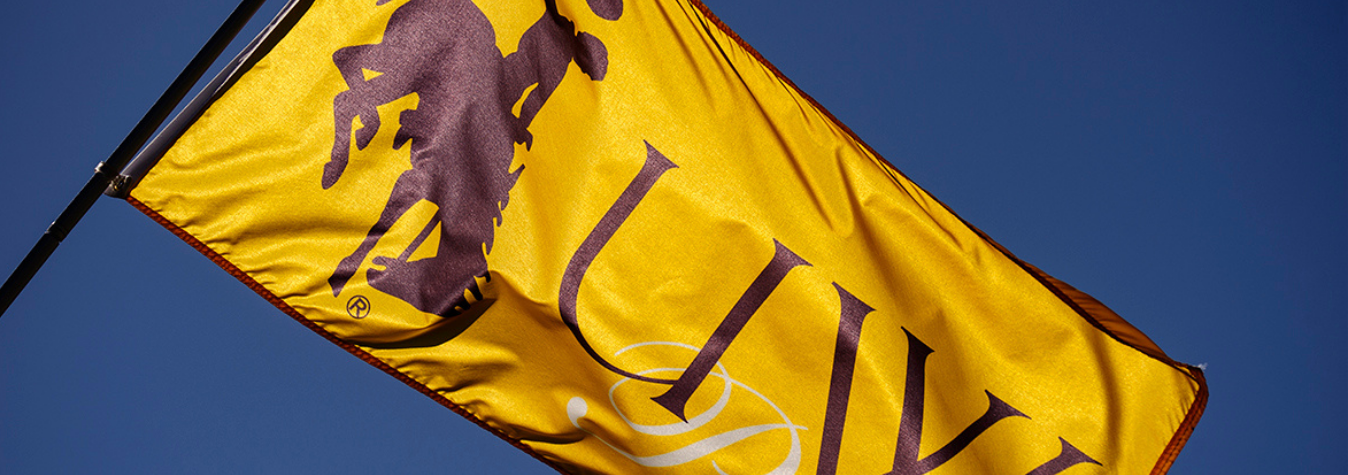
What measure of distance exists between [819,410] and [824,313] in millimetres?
500

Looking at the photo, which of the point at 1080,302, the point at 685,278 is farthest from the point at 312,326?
the point at 1080,302

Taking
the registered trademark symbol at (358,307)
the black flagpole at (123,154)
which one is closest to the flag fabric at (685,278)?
the registered trademark symbol at (358,307)

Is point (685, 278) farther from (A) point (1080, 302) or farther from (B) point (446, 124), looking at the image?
(A) point (1080, 302)

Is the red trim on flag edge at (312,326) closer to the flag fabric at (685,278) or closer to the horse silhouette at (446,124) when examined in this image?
the flag fabric at (685,278)

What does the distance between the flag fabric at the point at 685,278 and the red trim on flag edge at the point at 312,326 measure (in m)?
0.02

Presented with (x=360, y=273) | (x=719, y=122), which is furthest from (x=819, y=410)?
(x=360, y=273)

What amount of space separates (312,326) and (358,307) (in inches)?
8.9

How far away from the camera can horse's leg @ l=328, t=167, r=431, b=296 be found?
458cm

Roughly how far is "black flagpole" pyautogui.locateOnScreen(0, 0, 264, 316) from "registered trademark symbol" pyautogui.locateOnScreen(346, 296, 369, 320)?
1120mm

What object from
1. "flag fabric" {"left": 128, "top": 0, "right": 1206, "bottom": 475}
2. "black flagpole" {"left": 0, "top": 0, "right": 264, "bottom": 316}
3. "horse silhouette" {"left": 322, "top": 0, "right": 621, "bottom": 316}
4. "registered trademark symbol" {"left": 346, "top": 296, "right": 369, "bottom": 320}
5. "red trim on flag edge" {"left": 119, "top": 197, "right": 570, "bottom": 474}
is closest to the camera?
"black flagpole" {"left": 0, "top": 0, "right": 264, "bottom": 316}

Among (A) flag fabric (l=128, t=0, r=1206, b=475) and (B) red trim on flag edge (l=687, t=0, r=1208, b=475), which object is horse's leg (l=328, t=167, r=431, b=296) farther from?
(B) red trim on flag edge (l=687, t=0, r=1208, b=475)

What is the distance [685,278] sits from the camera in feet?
16.3

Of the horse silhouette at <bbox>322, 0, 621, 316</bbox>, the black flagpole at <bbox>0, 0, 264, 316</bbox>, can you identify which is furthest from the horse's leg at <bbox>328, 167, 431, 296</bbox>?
the black flagpole at <bbox>0, 0, 264, 316</bbox>

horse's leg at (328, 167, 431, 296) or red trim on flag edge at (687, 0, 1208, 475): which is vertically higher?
red trim on flag edge at (687, 0, 1208, 475)
